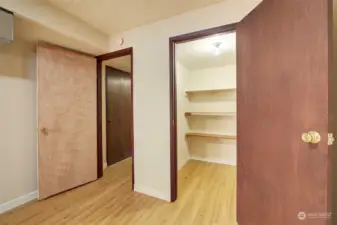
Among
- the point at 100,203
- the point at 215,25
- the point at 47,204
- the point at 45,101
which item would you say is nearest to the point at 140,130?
the point at 100,203

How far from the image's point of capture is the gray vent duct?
1.50 meters

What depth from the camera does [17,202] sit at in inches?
79.0

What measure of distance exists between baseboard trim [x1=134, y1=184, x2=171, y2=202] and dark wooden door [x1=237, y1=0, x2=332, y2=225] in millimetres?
951

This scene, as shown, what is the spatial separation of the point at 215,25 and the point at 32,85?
229 cm

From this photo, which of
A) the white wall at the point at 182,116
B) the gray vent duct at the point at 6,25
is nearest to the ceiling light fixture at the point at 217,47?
the white wall at the point at 182,116

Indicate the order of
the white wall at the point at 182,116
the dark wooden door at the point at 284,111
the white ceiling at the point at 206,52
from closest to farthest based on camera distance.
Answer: the dark wooden door at the point at 284,111 → the white ceiling at the point at 206,52 → the white wall at the point at 182,116

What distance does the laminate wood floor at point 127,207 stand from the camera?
1.75 m

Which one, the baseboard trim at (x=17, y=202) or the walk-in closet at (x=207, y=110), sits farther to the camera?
the walk-in closet at (x=207, y=110)

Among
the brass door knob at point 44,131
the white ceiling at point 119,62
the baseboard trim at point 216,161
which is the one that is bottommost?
the baseboard trim at point 216,161

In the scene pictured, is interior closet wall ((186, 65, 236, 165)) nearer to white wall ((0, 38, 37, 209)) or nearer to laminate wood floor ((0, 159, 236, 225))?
laminate wood floor ((0, 159, 236, 225))

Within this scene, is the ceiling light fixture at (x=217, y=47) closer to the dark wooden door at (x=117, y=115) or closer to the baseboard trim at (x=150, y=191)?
the dark wooden door at (x=117, y=115)

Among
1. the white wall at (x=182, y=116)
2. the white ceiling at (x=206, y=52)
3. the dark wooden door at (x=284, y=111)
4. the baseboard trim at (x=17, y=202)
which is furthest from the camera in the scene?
the white wall at (x=182, y=116)

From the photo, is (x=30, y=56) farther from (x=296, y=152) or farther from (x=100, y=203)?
(x=296, y=152)

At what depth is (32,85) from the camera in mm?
2180
